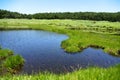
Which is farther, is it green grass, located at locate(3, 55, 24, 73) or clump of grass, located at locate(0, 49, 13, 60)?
clump of grass, located at locate(0, 49, 13, 60)

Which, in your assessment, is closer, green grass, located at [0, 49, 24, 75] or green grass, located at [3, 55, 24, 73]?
green grass, located at [0, 49, 24, 75]

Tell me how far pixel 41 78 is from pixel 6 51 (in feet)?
60.8

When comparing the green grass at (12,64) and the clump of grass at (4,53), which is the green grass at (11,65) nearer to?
the green grass at (12,64)

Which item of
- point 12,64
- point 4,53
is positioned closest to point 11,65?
point 12,64

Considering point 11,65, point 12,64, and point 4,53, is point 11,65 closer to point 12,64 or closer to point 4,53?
point 12,64

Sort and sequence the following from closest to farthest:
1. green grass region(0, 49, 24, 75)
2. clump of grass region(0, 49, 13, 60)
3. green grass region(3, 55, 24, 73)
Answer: green grass region(0, 49, 24, 75) < green grass region(3, 55, 24, 73) < clump of grass region(0, 49, 13, 60)

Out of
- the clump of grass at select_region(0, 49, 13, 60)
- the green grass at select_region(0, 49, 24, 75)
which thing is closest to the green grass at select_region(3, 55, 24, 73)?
the green grass at select_region(0, 49, 24, 75)

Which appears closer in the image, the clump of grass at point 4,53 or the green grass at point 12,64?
the green grass at point 12,64

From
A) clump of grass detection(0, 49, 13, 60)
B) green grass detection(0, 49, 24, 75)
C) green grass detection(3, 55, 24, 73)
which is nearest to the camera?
green grass detection(0, 49, 24, 75)

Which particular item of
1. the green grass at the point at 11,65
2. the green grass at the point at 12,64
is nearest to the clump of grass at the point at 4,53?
the green grass at the point at 11,65

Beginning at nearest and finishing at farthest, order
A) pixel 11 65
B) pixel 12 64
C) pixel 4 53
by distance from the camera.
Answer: pixel 11 65
pixel 12 64
pixel 4 53

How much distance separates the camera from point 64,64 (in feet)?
84.2

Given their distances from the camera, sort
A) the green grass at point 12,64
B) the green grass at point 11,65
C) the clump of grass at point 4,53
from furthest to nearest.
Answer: the clump of grass at point 4,53 → the green grass at point 12,64 → the green grass at point 11,65

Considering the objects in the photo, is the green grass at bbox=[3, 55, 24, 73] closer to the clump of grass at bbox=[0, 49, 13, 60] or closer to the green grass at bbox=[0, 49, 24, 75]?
the green grass at bbox=[0, 49, 24, 75]
